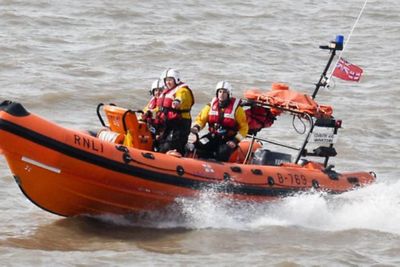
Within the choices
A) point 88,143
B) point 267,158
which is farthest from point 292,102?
point 88,143

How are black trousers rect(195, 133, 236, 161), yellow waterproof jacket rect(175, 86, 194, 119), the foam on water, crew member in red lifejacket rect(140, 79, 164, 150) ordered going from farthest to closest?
black trousers rect(195, 133, 236, 161), crew member in red lifejacket rect(140, 79, 164, 150), yellow waterproof jacket rect(175, 86, 194, 119), the foam on water

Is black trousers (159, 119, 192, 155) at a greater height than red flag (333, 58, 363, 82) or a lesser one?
lesser

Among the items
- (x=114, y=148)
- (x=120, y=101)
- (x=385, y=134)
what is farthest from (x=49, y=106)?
(x=114, y=148)

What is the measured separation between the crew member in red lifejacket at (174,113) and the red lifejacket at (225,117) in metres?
0.46

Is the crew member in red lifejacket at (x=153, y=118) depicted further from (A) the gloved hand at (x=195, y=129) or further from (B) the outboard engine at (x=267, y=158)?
(B) the outboard engine at (x=267, y=158)

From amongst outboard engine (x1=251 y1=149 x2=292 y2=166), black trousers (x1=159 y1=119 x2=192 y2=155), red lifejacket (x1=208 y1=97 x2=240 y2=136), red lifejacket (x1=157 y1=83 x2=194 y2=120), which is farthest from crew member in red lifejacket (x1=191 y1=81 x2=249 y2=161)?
outboard engine (x1=251 y1=149 x2=292 y2=166)

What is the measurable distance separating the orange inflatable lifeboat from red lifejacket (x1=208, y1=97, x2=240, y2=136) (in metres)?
0.43

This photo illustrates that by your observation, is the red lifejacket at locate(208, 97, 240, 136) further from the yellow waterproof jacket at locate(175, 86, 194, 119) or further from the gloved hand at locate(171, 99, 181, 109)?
the gloved hand at locate(171, 99, 181, 109)

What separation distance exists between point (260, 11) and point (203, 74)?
249 inches

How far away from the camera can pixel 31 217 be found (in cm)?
1045

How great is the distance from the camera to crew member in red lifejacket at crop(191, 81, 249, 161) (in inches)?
425

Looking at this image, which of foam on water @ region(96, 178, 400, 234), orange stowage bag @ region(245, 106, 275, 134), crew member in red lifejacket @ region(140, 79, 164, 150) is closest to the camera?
foam on water @ region(96, 178, 400, 234)

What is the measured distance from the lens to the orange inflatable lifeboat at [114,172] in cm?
927

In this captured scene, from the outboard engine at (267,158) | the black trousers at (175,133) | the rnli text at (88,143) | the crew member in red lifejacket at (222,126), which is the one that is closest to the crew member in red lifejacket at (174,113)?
the black trousers at (175,133)
